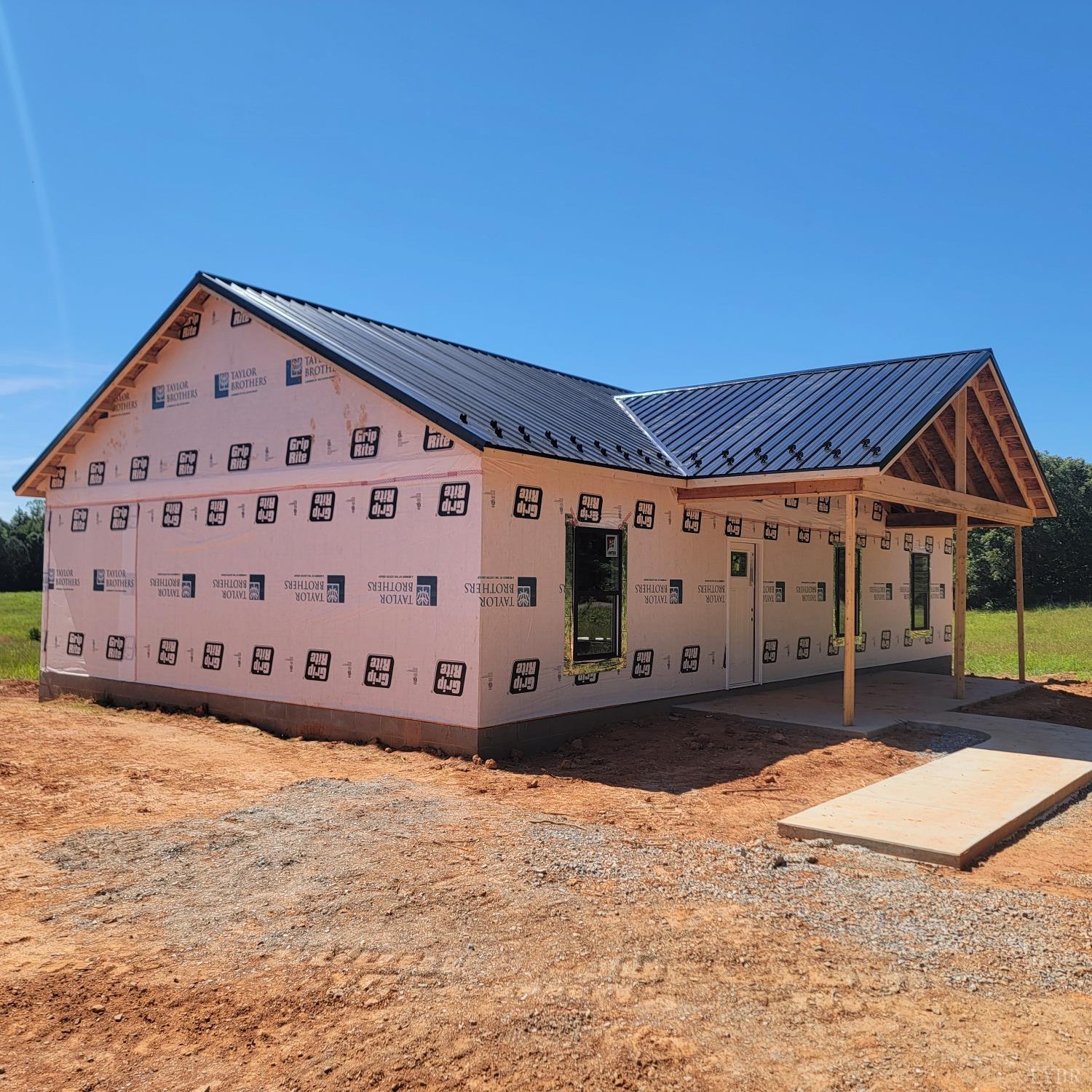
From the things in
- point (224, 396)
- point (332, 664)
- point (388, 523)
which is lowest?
point (332, 664)

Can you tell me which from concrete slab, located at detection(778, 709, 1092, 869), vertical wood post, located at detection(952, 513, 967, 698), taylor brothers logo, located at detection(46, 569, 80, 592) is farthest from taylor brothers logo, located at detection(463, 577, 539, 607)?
taylor brothers logo, located at detection(46, 569, 80, 592)

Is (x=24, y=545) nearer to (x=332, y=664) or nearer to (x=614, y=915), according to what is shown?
(x=332, y=664)

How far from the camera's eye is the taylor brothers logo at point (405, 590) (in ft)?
32.8

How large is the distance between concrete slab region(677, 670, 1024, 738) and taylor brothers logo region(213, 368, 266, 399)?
268 inches

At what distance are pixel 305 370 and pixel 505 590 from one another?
403 cm

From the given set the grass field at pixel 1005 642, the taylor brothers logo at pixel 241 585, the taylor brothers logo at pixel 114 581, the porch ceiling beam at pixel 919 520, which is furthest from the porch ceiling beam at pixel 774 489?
the grass field at pixel 1005 642

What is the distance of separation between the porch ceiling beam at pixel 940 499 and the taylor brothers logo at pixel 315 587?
6.01m

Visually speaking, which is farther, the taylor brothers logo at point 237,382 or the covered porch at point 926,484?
the taylor brothers logo at point 237,382

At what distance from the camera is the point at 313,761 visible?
9844mm

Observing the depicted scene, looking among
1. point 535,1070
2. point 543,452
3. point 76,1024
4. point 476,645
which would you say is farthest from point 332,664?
point 535,1070

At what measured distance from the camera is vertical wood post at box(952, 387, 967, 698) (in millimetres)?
13086

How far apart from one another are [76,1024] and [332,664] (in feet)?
23.3

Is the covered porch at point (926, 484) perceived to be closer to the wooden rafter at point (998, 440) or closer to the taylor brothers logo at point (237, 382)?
the wooden rafter at point (998, 440)

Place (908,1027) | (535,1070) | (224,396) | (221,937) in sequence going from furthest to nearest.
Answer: (224,396) → (221,937) → (908,1027) → (535,1070)
